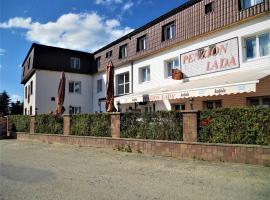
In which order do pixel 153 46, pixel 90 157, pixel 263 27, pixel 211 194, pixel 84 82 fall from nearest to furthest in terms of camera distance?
1. pixel 211 194
2. pixel 90 157
3. pixel 263 27
4. pixel 153 46
5. pixel 84 82

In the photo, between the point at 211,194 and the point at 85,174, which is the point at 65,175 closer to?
the point at 85,174

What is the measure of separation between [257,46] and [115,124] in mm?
8943

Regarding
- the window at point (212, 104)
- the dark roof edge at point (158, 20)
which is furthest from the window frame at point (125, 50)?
the window at point (212, 104)

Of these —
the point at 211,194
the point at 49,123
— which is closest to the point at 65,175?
the point at 211,194

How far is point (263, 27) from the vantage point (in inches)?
578

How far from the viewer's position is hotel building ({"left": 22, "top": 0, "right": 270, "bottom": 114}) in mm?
14672

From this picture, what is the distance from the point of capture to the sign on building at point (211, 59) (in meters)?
16.2

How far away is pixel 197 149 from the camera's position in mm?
11039

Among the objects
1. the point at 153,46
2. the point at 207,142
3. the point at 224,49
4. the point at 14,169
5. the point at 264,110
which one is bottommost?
the point at 14,169

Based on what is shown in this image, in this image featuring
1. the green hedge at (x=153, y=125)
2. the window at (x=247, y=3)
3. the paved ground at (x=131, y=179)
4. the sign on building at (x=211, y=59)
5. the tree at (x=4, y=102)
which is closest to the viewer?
the paved ground at (x=131, y=179)

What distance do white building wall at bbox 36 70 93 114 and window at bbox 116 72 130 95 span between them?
20.9 ft

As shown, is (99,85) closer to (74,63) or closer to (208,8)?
(74,63)

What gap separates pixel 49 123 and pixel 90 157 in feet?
29.4

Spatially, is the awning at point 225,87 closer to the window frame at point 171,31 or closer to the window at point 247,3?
the window at point 247,3
